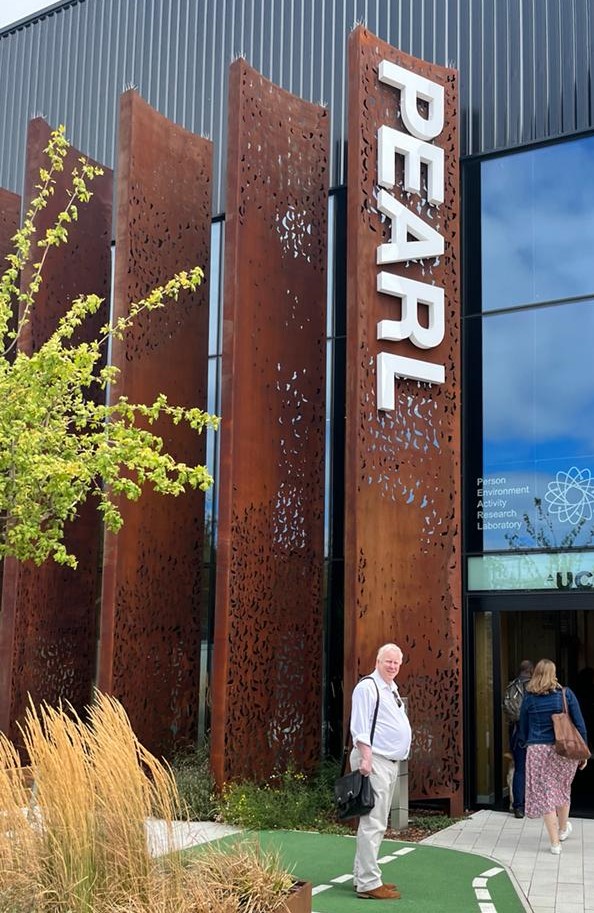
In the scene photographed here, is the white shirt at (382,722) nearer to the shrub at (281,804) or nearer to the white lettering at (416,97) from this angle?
the shrub at (281,804)

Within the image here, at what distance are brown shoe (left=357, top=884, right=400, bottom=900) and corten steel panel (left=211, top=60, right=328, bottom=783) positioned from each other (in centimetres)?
346

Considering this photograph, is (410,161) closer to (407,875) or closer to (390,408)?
(390,408)

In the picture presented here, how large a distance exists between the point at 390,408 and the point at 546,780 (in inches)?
156

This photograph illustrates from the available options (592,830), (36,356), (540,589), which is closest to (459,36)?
(540,589)

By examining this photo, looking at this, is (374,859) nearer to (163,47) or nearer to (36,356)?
(36,356)

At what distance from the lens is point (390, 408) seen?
10992 mm

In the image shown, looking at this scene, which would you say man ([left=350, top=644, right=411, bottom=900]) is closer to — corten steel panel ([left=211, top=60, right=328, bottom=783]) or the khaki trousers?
the khaki trousers

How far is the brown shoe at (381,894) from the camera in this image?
7.34m

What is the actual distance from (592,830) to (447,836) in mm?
1589

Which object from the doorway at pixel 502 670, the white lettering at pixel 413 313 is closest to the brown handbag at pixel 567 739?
the doorway at pixel 502 670

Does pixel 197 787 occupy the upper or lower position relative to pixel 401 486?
lower

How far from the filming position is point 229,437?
11.2 m

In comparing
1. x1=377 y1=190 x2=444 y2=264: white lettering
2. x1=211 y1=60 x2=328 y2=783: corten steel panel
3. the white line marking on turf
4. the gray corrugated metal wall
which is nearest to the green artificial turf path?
the white line marking on turf

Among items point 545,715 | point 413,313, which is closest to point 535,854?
point 545,715
